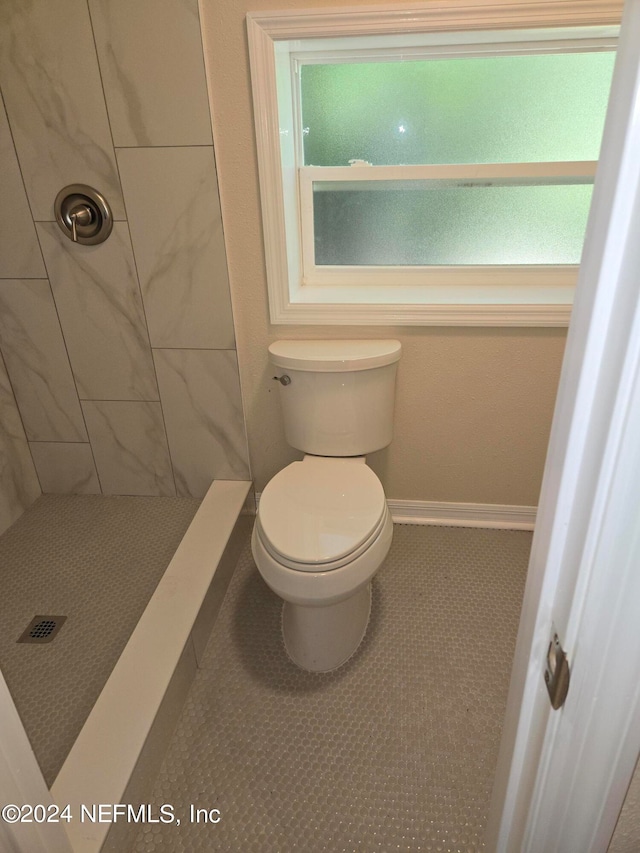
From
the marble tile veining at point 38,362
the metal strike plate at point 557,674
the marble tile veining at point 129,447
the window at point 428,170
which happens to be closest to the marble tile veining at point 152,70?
the window at point 428,170

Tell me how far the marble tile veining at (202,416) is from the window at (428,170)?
0.97 feet

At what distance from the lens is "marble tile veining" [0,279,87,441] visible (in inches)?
75.2

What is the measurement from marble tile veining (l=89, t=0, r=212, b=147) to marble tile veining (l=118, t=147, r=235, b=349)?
0.18 ft

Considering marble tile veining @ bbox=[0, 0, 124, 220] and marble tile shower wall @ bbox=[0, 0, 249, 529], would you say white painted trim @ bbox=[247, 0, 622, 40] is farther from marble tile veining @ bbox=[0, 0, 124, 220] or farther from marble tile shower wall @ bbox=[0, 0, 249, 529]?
marble tile veining @ bbox=[0, 0, 124, 220]

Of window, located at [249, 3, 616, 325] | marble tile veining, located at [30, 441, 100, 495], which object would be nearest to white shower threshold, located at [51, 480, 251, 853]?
marble tile veining, located at [30, 441, 100, 495]

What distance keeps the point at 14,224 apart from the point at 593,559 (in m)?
1.96

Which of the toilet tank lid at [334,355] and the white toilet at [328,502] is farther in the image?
the toilet tank lid at [334,355]

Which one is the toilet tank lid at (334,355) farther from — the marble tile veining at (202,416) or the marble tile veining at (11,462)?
the marble tile veining at (11,462)

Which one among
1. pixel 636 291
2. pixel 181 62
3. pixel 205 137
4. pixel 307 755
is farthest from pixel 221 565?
pixel 636 291

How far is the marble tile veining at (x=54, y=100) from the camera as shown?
1.54m

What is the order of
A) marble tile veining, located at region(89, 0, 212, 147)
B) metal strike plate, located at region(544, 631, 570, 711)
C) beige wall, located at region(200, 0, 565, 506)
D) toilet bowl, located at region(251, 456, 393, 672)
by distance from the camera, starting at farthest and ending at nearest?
beige wall, located at region(200, 0, 565, 506) → marble tile veining, located at region(89, 0, 212, 147) → toilet bowl, located at region(251, 456, 393, 672) → metal strike plate, located at region(544, 631, 570, 711)

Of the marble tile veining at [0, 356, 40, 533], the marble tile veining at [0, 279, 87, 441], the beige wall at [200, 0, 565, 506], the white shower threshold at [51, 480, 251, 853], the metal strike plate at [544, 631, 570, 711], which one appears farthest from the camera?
the marble tile veining at [0, 356, 40, 533]

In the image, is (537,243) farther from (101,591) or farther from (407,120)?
(101,591)

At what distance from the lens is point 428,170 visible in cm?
180
